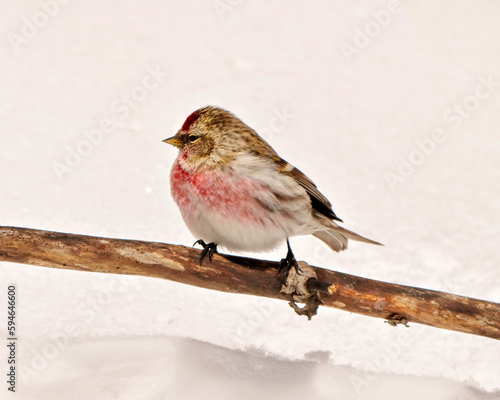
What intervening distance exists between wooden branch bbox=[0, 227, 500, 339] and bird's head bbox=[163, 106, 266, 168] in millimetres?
371

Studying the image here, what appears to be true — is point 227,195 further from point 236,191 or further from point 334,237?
point 334,237

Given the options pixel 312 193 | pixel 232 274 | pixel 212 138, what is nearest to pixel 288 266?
pixel 232 274

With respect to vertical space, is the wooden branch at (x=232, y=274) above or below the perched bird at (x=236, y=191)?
below

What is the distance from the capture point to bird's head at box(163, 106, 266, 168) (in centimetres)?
247

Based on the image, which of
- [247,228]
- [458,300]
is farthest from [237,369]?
[458,300]

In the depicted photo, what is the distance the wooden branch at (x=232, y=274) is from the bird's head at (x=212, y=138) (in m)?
0.37

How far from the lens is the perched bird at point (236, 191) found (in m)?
2.39

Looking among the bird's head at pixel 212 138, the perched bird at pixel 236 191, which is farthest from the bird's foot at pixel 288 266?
the bird's head at pixel 212 138

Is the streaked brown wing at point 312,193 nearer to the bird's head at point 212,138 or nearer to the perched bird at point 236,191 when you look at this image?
the perched bird at point 236,191

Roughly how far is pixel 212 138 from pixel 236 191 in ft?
0.86

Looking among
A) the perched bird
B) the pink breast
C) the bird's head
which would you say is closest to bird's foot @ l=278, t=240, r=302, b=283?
the perched bird

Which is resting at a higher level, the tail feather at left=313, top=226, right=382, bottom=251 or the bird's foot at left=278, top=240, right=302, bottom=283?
the tail feather at left=313, top=226, right=382, bottom=251

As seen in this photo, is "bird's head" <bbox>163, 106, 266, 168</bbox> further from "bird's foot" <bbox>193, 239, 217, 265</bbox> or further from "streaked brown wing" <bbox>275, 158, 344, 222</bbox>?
"bird's foot" <bbox>193, 239, 217, 265</bbox>

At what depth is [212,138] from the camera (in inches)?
98.6
